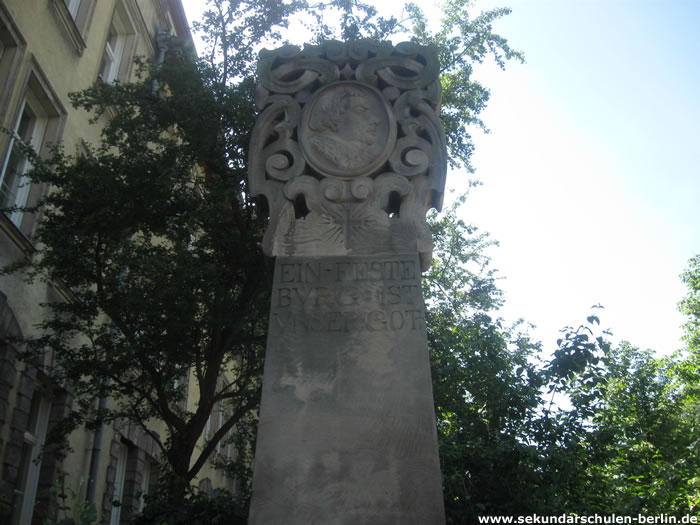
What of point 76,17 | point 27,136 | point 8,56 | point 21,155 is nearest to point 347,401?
point 21,155

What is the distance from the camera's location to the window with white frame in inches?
408

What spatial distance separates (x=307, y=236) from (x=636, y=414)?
12.4m

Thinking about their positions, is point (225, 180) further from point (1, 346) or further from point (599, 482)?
point (599, 482)

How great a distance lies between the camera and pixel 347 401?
3695 mm

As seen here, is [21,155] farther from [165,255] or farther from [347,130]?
[347,130]

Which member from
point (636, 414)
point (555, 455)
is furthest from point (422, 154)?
point (636, 414)

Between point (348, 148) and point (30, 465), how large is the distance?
8.39m

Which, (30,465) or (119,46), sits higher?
(119,46)

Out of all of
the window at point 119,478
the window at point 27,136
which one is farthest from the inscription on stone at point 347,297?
the window at point 119,478

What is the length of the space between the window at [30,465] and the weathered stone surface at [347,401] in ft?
23.9

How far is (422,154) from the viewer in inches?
182

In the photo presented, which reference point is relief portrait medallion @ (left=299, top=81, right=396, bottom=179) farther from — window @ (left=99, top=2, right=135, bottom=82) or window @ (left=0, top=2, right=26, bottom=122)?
window @ (left=99, top=2, right=135, bottom=82)

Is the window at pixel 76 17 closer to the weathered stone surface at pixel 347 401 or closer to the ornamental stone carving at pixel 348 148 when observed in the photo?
the ornamental stone carving at pixel 348 148

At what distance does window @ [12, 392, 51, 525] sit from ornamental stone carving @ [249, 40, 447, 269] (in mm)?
7165
